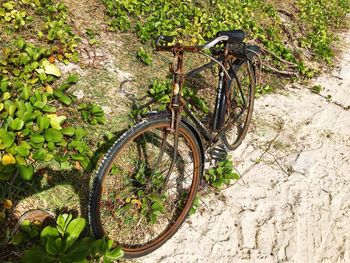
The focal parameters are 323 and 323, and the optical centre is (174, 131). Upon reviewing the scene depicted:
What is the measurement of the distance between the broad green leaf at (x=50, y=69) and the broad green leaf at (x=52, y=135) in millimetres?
1102

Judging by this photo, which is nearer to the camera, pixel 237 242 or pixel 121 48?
pixel 237 242

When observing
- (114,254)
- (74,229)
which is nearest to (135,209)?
(114,254)

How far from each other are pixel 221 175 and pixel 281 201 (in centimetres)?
78

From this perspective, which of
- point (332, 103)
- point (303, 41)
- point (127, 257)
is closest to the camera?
point (127, 257)

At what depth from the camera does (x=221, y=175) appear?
12.9 ft

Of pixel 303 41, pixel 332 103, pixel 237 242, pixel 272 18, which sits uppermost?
pixel 272 18

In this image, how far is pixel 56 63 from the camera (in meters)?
4.22

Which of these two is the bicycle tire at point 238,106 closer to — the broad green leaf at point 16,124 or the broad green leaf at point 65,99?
the broad green leaf at point 65,99

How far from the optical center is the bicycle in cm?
258

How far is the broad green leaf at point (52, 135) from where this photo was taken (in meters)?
3.08

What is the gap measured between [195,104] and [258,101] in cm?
146

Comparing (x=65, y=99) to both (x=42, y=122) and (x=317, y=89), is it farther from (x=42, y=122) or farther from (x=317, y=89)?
(x=317, y=89)

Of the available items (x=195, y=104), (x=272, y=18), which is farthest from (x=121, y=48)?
(x=272, y=18)

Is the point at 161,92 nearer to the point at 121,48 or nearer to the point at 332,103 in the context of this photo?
the point at 121,48
